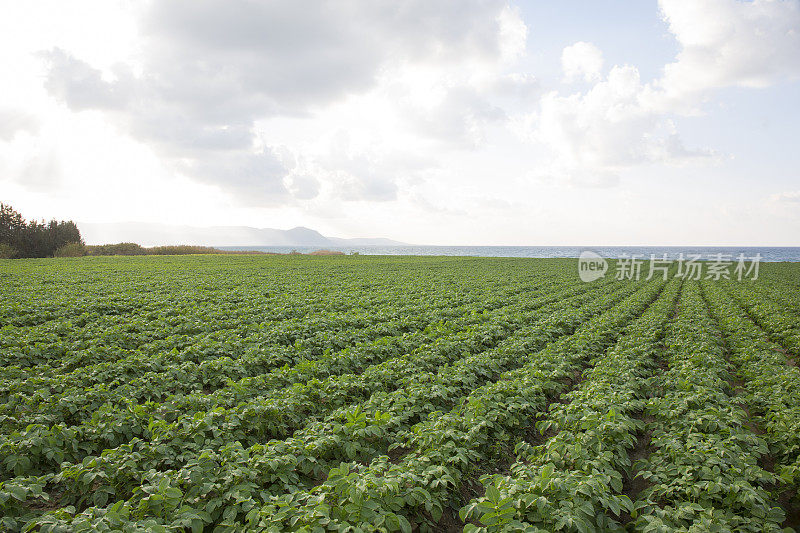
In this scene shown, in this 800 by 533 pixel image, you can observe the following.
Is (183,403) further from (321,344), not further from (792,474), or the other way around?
(792,474)

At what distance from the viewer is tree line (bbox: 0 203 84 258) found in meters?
58.2

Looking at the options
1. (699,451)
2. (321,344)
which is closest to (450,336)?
(321,344)

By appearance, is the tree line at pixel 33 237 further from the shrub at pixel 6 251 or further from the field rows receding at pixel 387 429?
the field rows receding at pixel 387 429

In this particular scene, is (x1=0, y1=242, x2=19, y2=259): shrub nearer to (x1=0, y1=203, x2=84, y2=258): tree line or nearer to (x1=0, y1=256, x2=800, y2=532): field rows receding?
(x1=0, y1=203, x2=84, y2=258): tree line

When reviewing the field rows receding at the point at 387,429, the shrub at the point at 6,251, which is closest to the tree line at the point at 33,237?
the shrub at the point at 6,251

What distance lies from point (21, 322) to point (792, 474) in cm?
1878

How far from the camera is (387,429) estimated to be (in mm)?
6434

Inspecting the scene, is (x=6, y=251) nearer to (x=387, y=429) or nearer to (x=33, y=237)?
(x=33, y=237)

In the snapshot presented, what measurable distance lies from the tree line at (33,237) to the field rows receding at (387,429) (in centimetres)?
6141

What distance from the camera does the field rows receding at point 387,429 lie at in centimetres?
400

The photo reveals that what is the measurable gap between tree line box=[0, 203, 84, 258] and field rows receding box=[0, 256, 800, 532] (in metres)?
61.4

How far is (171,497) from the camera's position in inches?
159

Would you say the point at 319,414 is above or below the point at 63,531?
below

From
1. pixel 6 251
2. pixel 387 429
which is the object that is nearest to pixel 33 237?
pixel 6 251
